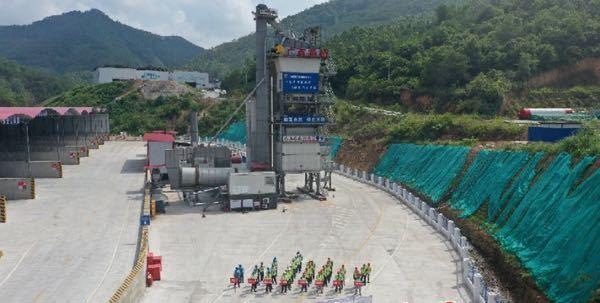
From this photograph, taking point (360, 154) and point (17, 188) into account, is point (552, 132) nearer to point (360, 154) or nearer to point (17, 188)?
point (360, 154)

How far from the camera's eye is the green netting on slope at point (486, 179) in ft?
107

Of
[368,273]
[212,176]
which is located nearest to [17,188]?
[212,176]

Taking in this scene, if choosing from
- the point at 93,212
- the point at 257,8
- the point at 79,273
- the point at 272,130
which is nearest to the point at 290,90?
the point at 272,130

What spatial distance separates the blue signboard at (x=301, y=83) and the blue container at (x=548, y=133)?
61.3ft

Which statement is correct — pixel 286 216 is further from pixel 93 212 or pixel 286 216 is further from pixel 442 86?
pixel 442 86

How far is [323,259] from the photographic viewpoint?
28312 mm

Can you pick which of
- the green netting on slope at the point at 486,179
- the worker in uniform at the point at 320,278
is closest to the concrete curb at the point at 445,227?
the green netting on slope at the point at 486,179

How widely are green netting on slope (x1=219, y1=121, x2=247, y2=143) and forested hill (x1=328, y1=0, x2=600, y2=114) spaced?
20.0 metres

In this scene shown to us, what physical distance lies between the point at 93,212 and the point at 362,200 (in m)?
20.9

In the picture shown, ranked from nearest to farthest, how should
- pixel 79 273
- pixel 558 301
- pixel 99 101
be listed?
pixel 558 301, pixel 79 273, pixel 99 101

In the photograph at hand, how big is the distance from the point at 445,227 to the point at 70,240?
22381mm

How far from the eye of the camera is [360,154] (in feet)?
212

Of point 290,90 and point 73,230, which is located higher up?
point 290,90

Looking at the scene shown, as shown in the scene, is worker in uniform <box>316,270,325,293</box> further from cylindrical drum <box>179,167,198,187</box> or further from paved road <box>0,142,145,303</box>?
cylindrical drum <box>179,167,198,187</box>
